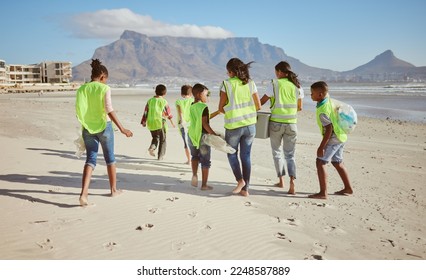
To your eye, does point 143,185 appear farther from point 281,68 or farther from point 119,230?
point 281,68

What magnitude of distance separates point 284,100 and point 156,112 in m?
3.31

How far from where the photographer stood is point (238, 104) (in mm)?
4961

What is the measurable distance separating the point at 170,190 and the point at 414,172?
18.7 feet

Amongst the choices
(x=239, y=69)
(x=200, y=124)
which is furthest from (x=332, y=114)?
(x=200, y=124)

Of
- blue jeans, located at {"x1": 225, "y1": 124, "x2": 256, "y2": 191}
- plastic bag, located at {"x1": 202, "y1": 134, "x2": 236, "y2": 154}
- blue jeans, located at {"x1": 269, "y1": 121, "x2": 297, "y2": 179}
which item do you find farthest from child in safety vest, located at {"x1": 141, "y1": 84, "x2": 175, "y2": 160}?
blue jeans, located at {"x1": 269, "y1": 121, "x2": 297, "y2": 179}

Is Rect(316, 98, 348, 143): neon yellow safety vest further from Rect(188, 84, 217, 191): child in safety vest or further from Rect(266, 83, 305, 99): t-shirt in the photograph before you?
Rect(188, 84, 217, 191): child in safety vest

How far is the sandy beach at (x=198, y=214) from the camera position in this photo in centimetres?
352

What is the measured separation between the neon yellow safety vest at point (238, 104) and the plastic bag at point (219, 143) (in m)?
0.27

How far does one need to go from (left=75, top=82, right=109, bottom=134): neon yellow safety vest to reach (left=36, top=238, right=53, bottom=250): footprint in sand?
1.59m

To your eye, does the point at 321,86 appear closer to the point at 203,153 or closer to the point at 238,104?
the point at 238,104

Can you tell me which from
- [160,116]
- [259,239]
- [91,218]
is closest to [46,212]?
[91,218]

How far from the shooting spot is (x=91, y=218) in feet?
13.7

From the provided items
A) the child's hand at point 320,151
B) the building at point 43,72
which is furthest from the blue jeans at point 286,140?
the building at point 43,72
